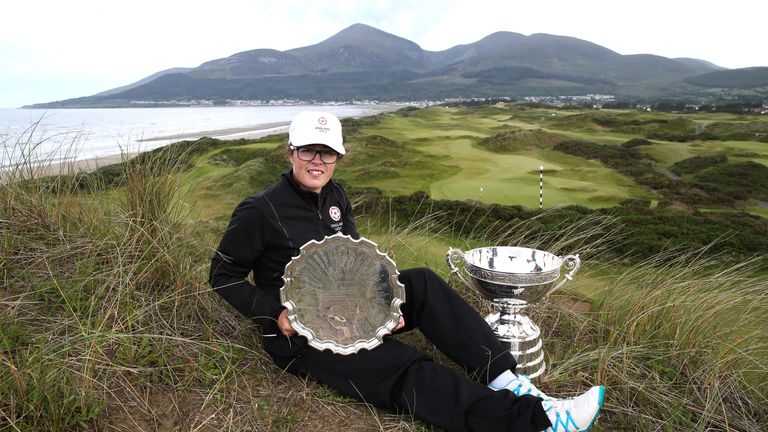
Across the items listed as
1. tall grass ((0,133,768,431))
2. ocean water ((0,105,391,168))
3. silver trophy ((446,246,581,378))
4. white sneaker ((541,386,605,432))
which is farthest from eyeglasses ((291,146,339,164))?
ocean water ((0,105,391,168))

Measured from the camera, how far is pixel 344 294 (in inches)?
98.3

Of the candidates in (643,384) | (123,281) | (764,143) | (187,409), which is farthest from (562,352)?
(764,143)

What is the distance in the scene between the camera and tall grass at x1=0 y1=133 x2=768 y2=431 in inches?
87.6

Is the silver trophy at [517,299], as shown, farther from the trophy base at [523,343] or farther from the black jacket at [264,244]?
the black jacket at [264,244]

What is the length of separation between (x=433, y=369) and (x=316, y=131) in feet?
4.58

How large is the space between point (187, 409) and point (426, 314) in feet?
4.29

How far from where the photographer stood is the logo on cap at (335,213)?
114 inches

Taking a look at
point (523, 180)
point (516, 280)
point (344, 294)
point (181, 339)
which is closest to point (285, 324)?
point (344, 294)

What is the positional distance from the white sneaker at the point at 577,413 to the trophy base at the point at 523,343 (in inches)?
20.9

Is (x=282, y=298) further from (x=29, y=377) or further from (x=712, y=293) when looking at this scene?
(x=712, y=293)

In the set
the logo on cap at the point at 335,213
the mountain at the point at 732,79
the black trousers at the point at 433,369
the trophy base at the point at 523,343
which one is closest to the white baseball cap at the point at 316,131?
the logo on cap at the point at 335,213

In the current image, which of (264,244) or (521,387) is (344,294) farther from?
(521,387)

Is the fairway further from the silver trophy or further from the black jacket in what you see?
the black jacket

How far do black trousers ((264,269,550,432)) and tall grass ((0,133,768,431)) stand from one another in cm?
13
